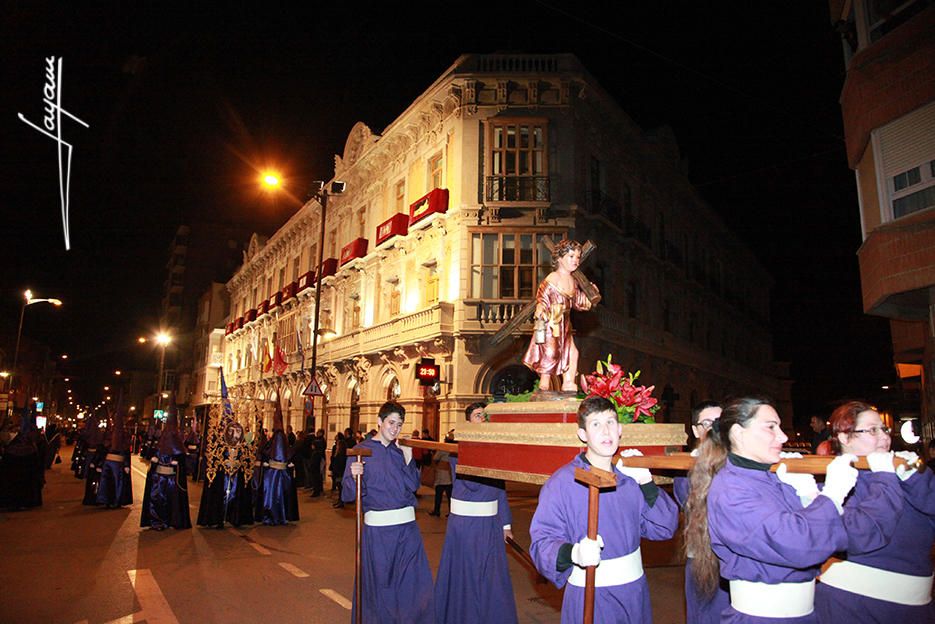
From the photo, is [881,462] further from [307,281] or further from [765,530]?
[307,281]

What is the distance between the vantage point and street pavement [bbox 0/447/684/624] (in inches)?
255

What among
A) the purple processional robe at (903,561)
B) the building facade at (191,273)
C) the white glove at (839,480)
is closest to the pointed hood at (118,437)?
the purple processional robe at (903,561)

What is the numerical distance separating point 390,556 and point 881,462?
168 inches

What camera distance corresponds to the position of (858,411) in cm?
357

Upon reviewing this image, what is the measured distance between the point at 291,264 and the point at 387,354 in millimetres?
17229

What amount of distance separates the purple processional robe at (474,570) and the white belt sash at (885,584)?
10.1 feet

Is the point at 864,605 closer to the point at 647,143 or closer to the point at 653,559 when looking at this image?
the point at 653,559

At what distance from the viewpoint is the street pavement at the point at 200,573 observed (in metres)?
6.48

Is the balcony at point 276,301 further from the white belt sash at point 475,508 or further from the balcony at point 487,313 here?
the white belt sash at point 475,508

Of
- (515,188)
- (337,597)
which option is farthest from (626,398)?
(515,188)

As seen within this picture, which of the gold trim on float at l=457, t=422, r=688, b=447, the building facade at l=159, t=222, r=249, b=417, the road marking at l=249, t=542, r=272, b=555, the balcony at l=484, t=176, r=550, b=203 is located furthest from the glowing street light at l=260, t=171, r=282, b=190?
the building facade at l=159, t=222, r=249, b=417

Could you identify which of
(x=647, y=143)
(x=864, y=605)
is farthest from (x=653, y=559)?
(x=647, y=143)

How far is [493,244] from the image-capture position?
20.1 m

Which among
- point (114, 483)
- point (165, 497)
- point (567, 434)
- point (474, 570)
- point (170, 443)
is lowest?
point (114, 483)
